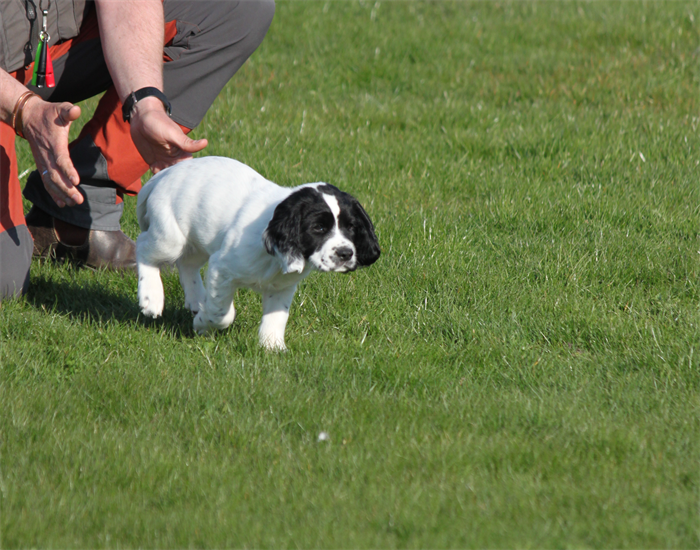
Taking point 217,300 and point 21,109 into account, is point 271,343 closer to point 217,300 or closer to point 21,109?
point 217,300

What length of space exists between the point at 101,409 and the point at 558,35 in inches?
325

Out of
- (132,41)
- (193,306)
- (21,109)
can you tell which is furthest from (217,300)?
(132,41)

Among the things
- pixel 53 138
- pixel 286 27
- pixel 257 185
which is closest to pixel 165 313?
pixel 257 185

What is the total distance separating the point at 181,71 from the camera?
486cm

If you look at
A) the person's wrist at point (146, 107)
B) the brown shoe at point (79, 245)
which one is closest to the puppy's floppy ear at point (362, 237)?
the person's wrist at point (146, 107)

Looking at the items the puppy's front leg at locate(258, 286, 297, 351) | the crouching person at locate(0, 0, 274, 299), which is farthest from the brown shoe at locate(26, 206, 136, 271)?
the puppy's front leg at locate(258, 286, 297, 351)

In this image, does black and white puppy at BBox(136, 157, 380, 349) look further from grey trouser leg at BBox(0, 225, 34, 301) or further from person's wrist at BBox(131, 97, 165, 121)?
grey trouser leg at BBox(0, 225, 34, 301)

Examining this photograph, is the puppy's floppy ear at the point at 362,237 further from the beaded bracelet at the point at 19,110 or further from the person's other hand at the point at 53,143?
the beaded bracelet at the point at 19,110

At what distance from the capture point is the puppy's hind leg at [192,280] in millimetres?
4391

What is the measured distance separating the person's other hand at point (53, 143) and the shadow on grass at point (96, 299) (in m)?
0.87

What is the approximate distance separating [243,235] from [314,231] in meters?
0.47

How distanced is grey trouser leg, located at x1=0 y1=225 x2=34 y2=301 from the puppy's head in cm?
174

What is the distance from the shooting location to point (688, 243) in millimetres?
5133

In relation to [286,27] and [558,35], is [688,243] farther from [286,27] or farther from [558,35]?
[286,27]
